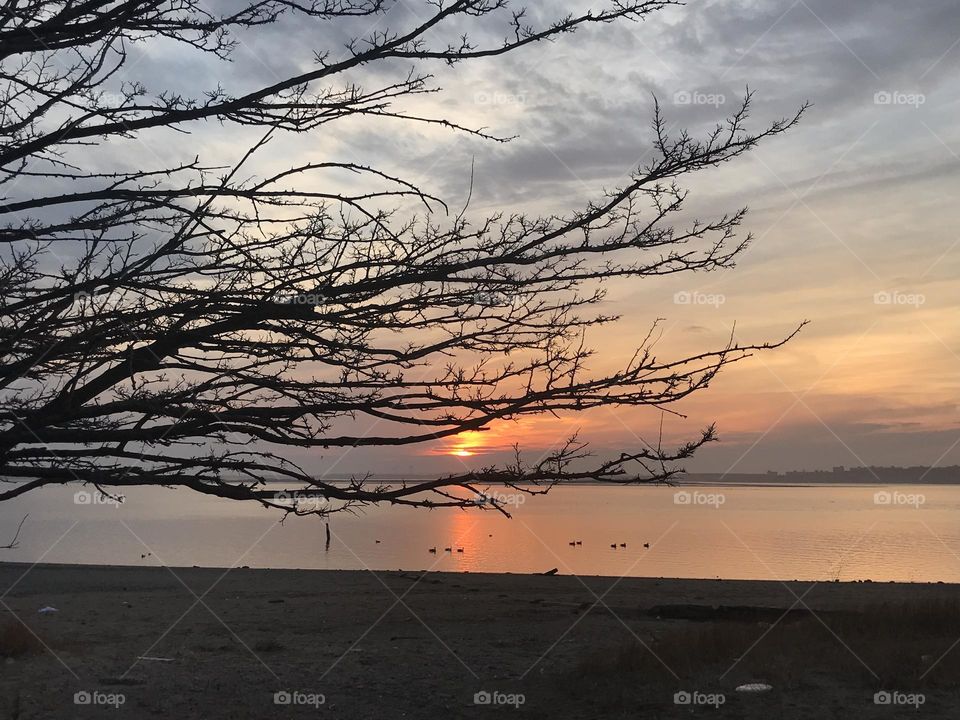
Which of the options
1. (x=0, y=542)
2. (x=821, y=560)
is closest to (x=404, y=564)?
(x=821, y=560)

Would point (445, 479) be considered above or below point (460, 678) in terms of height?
above

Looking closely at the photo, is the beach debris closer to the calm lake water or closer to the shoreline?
the calm lake water

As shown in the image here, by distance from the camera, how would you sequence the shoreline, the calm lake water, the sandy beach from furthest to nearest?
the calm lake water
the shoreline
the sandy beach

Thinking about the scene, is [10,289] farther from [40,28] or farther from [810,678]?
[810,678]

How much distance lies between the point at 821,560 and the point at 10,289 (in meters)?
43.4

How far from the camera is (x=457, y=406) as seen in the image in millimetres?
3424

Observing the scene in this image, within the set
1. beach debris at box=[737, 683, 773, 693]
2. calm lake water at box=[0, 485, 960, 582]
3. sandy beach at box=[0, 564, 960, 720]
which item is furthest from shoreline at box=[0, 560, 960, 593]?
beach debris at box=[737, 683, 773, 693]

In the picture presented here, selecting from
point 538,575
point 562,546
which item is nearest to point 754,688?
point 538,575

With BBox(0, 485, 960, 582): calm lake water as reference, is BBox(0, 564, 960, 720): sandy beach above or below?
below

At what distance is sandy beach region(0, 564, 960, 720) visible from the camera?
10.7 meters

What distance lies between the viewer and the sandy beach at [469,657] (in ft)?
35.1

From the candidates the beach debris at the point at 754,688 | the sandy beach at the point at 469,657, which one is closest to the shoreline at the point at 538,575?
the sandy beach at the point at 469,657

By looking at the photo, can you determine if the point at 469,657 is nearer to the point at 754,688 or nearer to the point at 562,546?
the point at 754,688

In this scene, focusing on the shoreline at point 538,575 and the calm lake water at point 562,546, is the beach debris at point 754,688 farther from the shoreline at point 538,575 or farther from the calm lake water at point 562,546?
the shoreline at point 538,575
